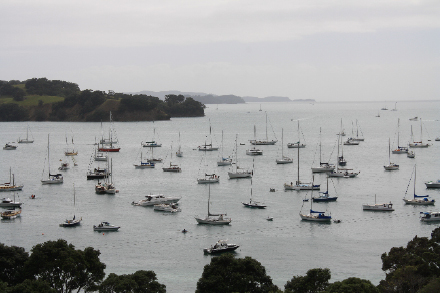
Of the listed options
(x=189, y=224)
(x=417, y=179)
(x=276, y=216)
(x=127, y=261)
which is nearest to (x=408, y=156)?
(x=417, y=179)

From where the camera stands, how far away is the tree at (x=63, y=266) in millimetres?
29438

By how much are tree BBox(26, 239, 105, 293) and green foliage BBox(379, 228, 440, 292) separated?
15.9m

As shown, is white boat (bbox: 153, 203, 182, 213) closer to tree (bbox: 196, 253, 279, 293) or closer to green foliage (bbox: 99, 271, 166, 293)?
tree (bbox: 196, 253, 279, 293)

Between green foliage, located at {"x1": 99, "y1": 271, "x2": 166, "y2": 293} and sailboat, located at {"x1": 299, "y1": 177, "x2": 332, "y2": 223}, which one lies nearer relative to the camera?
green foliage, located at {"x1": 99, "y1": 271, "x2": 166, "y2": 293}

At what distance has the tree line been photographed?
88.9 ft

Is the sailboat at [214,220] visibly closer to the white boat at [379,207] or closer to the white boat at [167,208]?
the white boat at [167,208]

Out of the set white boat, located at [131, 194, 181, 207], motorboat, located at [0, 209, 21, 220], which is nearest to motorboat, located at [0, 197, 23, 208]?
motorboat, located at [0, 209, 21, 220]

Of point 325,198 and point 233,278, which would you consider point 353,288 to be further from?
point 325,198

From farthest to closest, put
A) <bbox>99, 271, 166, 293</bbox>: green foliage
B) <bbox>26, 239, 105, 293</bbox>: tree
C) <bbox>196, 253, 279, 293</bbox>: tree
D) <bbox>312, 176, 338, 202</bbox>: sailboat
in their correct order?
1. <bbox>312, 176, 338, 202</bbox>: sailboat
2. <bbox>26, 239, 105, 293</bbox>: tree
3. <bbox>196, 253, 279, 293</bbox>: tree
4. <bbox>99, 271, 166, 293</bbox>: green foliage

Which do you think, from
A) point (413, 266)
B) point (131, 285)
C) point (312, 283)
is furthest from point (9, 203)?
point (413, 266)

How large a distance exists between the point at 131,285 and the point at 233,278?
17.6 ft

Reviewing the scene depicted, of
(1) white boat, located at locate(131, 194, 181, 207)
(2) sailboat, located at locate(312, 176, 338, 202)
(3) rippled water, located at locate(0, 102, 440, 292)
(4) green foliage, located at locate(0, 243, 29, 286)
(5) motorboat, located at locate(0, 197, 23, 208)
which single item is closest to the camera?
(4) green foliage, located at locate(0, 243, 29, 286)

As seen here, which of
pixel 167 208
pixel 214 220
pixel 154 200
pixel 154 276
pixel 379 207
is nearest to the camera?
pixel 154 276

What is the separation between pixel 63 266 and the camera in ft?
97.1
